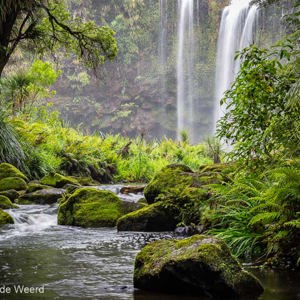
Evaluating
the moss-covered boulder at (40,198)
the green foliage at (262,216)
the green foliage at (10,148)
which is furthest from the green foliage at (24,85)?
the green foliage at (262,216)

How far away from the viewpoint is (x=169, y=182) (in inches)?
315

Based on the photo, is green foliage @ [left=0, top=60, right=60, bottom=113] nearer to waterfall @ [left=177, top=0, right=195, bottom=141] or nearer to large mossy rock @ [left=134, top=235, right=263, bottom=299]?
large mossy rock @ [left=134, top=235, right=263, bottom=299]

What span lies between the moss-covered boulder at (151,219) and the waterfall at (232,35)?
92.6 feet

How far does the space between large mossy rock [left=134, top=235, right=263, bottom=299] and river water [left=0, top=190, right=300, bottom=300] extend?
114 millimetres

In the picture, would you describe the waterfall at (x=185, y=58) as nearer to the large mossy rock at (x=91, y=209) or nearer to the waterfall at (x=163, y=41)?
the waterfall at (x=163, y=41)

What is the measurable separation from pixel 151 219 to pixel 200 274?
11.3 feet

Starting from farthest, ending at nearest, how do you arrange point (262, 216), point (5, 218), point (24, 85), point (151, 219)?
point (24, 85)
point (5, 218)
point (151, 219)
point (262, 216)

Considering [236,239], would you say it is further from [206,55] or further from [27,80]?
[206,55]

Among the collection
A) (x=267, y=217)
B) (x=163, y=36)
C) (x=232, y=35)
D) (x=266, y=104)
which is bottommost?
(x=267, y=217)

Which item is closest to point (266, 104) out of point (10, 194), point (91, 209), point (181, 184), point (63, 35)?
point (181, 184)

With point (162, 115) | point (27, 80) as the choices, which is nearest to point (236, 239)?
point (27, 80)

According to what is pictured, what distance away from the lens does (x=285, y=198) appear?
4812 millimetres

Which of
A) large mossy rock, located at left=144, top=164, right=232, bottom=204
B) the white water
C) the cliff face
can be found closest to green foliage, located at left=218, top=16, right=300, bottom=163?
large mossy rock, located at left=144, top=164, right=232, bottom=204

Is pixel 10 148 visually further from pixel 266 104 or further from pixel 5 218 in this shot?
pixel 266 104
